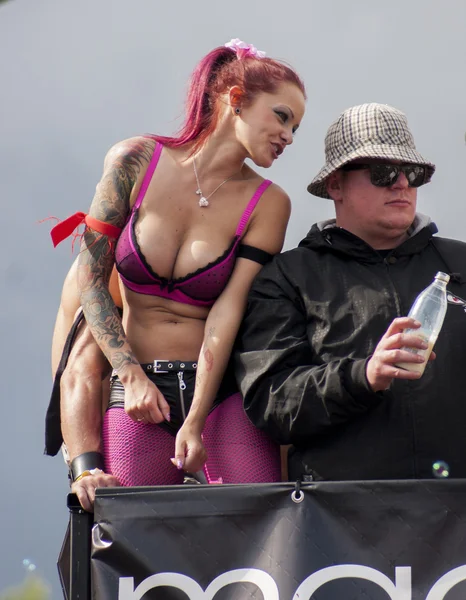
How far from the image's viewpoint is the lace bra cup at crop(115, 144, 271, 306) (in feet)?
13.8

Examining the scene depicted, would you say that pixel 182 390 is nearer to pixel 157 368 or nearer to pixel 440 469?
pixel 157 368

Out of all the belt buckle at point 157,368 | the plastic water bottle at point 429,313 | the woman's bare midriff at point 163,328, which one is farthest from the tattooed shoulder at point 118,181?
the plastic water bottle at point 429,313

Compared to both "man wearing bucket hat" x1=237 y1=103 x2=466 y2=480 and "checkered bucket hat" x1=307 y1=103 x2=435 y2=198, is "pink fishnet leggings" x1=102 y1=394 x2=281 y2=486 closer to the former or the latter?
"man wearing bucket hat" x1=237 y1=103 x2=466 y2=480

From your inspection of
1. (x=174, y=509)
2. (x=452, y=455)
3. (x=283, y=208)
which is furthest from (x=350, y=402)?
(x=283, y=208)

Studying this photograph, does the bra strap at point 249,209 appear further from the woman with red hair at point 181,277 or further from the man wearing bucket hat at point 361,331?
the man wearing bucket hat at point 361,331

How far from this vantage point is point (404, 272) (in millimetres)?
4031

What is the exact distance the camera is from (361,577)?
3275mm

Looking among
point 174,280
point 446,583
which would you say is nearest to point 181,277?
point 174,280

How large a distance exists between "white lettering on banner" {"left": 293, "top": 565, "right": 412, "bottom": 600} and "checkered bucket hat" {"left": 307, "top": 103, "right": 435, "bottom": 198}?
166 centimetres

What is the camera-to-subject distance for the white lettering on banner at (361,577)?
327 centimetres

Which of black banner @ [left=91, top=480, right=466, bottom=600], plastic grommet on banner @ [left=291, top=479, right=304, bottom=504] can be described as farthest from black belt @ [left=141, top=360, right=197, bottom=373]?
plastic grommet on banner @ [left=291, top=479, right=304, bottom=504]

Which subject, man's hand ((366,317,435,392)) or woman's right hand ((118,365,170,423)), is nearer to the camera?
man's hand ((366,317,435,392))

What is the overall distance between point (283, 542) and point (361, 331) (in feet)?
2.94

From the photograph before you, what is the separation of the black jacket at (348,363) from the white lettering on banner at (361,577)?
1.59 ft
